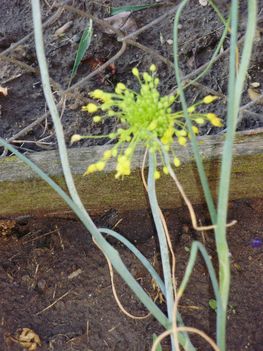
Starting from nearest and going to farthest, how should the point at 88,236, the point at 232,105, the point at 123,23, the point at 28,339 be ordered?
the point at 232,105 → the point at 28,339 → the point at 88,236 → the point at 123,23

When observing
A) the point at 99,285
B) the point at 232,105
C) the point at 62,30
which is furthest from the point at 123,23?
the point at 232,105

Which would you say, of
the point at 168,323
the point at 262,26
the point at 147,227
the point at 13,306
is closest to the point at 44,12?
the point at 262,26

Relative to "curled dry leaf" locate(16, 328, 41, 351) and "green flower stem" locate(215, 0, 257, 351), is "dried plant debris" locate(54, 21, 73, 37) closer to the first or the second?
"curled dry leaf" locate(16, 328, 41, 351)

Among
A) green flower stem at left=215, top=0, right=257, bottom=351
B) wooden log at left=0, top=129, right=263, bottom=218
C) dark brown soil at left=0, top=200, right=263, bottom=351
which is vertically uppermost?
green flower stem at left=215, top=0, right=257, bottom=351

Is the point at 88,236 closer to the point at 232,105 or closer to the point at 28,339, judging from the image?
the point at 28,339

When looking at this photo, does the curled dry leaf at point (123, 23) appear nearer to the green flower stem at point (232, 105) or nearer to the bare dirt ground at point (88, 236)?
the bare dirt ground at point (88, 236)

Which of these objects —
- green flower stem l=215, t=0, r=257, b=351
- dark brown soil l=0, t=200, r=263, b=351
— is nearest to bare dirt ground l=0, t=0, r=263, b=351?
dark brown soil l=0, t=200, r=263, b=351
